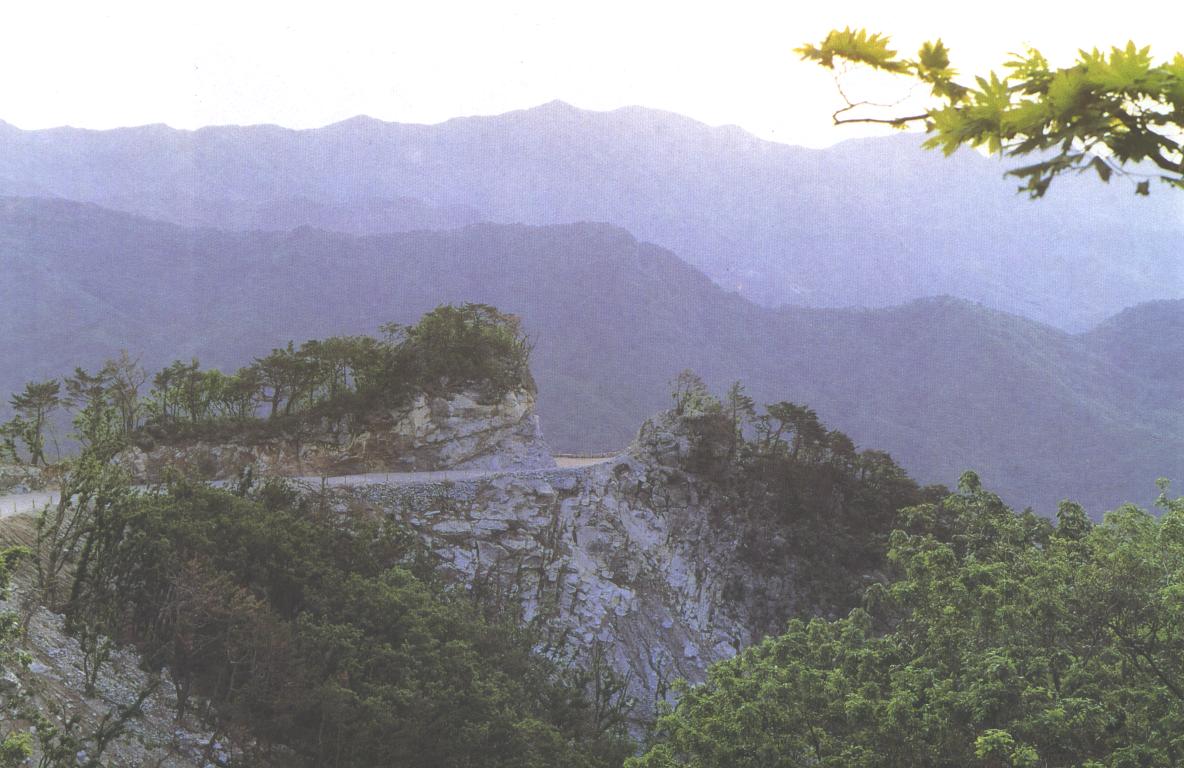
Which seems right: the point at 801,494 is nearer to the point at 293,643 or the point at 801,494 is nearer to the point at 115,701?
the point at 293,643

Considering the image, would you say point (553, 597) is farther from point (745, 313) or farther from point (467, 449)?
point (745, 313)

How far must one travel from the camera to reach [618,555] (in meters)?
25.8

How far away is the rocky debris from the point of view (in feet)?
31.7

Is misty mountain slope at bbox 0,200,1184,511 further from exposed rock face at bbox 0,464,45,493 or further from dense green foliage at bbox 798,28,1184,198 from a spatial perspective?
dense green foliage at bbox 798,28,1184,198

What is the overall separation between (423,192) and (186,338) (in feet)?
297

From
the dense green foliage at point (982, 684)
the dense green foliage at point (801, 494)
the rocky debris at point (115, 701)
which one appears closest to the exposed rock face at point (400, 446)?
the dense green foliage at point (801, 494)

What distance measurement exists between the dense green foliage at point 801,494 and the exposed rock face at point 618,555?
66 centimetres

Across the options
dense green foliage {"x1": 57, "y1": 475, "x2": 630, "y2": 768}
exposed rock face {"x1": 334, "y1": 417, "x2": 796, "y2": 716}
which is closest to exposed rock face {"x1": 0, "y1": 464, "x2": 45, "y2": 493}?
dense green foliage {"x1": 57, "y1": 475, "x2": 630, "y2": 768}

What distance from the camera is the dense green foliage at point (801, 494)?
28.7 meters

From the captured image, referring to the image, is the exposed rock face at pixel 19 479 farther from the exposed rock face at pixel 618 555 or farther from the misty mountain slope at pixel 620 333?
the misty mountain slope at pixel 620 333

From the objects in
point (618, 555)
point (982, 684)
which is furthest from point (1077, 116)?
point (618, 555)

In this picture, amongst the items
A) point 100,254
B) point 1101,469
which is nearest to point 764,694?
point 1101,469

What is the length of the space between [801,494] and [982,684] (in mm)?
21317

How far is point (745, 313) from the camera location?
149 metres
